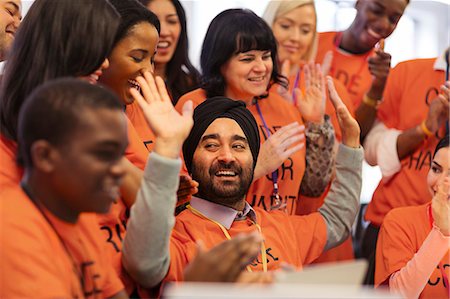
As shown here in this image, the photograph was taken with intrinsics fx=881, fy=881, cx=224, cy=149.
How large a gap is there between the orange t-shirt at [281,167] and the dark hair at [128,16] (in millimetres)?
496

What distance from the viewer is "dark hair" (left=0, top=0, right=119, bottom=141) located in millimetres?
1788

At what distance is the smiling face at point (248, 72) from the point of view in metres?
2.78

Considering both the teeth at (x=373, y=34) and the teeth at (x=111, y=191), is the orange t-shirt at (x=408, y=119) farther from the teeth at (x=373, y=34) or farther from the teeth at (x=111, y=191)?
the teeth at (x=111, y=191)

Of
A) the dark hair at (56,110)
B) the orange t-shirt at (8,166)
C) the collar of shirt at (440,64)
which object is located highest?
the dark hair at (56,110)

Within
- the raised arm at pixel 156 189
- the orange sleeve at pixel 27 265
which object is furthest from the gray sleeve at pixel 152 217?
the orange sleeve at pixel 27 265

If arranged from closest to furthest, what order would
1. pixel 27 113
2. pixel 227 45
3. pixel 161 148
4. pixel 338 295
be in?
pixel 338 295
pixel 27 113
pixel 161 148
pixel 227 45

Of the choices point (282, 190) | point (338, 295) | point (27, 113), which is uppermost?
point (27, 113)

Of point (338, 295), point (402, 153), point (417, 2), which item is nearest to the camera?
point (338, 295)

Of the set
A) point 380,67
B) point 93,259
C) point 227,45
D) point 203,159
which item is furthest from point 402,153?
point 93,259

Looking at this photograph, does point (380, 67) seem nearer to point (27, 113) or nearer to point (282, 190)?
point (282, 190)

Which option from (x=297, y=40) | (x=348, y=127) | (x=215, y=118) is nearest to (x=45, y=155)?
(x=215, y=118)

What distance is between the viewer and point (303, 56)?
10.8 ft

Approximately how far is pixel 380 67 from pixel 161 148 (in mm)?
1582

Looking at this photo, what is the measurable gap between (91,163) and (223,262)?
29 cm
